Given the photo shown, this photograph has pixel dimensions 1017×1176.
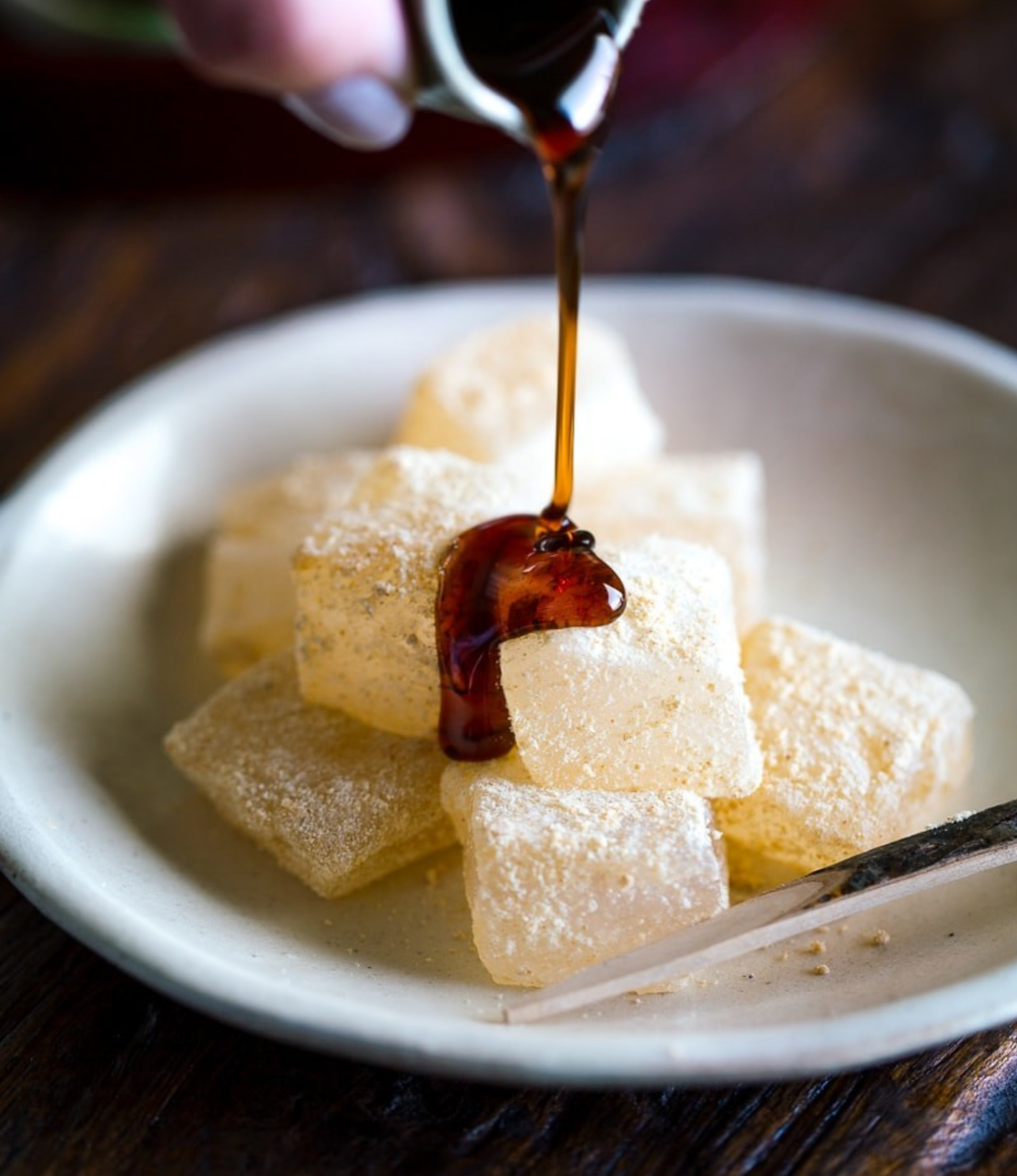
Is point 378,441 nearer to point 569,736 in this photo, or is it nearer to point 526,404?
point 526,404

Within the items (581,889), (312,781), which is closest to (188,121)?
(312,781)

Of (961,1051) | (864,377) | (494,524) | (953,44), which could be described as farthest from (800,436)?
(953,44)

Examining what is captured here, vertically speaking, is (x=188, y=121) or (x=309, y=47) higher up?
(x=309, y=47)

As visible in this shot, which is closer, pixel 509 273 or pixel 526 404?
pixel 526 404

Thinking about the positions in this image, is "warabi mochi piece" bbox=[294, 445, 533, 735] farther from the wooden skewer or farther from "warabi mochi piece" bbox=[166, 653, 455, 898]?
the wooden skewer

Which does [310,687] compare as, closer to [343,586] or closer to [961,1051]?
[343,586]

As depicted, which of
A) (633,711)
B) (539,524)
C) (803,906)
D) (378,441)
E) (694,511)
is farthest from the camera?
(378,441)

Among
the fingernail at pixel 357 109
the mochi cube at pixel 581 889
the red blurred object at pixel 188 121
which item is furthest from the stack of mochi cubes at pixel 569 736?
the red blurred object at pixel 188 121
